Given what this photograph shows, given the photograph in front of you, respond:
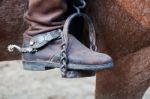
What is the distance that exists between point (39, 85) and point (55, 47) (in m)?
1.98

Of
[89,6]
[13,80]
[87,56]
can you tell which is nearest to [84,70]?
[87,56]

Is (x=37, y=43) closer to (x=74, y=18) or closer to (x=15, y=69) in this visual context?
(x=74, y=18)

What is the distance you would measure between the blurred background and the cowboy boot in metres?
1.66

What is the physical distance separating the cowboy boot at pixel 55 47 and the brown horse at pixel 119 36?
0.23 meters

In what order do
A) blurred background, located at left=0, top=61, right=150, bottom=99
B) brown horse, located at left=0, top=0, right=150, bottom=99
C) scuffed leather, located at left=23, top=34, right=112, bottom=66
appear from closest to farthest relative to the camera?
1. scuffed leather, located at left=23, top=34, right=112, bottom=66
2. brown horse, located at left=0, top=0, right=150, bottom=99
3. blurred background, located at left=0, top=61, right=150, bottom=99

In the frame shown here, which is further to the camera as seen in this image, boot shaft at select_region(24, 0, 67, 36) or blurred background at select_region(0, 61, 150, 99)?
blurred background at select_region(0, 61, 150, 99)

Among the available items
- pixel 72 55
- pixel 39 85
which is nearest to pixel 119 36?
pixel 72 55

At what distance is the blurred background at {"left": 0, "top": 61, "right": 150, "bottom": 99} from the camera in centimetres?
341

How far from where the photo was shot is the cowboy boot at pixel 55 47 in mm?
1663

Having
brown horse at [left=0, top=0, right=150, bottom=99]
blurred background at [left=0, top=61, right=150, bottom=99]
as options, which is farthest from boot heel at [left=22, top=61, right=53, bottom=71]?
blurred background at [left=0, top=61, right=150, bottom=99]

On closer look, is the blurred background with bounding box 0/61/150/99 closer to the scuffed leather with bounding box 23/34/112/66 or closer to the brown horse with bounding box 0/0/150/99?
the brown horse with bounding box 0/0/150/99

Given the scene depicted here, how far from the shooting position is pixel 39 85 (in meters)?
3.66

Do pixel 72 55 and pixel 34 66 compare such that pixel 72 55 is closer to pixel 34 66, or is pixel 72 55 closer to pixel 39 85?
pixel 34 66

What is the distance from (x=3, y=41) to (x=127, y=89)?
0.63m
